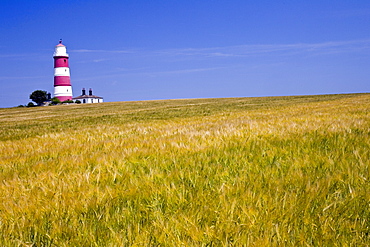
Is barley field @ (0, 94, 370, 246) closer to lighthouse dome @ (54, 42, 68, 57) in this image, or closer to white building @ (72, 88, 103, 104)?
lighthouse dome @ (54, 42, 68, 57)

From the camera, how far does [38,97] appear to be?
107500mm

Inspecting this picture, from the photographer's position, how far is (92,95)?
143 meters

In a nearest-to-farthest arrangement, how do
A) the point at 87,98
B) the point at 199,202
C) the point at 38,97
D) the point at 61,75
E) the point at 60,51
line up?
1. the point at 199,202
2. the point at 61,75
3. the point at 60,51
4. the point at 38,97
5. the point at 87,98

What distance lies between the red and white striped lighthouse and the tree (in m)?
6.84

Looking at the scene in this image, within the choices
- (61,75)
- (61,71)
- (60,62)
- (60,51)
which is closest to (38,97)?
(61,75)

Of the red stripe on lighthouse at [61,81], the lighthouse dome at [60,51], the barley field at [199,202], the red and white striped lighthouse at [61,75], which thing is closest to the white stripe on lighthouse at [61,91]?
the red and white striped lighthouse at [61,75]

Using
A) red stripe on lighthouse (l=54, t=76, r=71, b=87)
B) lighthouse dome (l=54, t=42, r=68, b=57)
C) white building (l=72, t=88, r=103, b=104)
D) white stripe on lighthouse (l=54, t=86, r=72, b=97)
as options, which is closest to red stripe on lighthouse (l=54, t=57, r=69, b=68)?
lighthouse dome (l=54, t=42, r=68, b=57)

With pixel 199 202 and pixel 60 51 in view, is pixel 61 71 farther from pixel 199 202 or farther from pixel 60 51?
pixel 199 202

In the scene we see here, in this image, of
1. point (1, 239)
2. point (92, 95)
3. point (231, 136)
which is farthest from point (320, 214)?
point (92, 95)

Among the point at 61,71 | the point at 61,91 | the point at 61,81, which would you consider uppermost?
the point at 61,71

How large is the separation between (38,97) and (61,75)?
13.9 metres

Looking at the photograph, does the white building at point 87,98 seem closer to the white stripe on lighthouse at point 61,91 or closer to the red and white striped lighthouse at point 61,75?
the white stripe on lighthouse at point 61,91

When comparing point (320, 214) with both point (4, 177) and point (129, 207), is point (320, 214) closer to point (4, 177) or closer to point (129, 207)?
point (129, 207)

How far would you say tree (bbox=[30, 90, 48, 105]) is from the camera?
107 m
